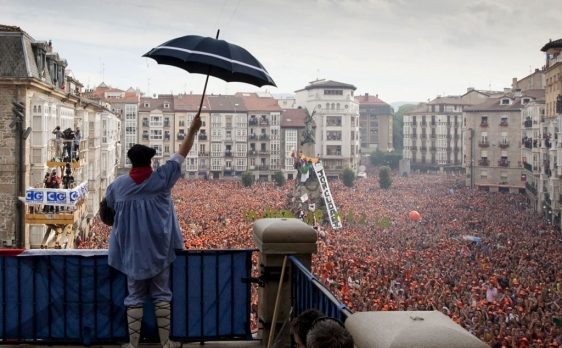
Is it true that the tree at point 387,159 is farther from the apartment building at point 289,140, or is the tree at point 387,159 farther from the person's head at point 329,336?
the person's head at point 329,336

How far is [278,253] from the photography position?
20.3 feet

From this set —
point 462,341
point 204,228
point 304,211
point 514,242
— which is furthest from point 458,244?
point 462,341

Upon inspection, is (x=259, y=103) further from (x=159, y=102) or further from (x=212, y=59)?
(x=212, y=59)

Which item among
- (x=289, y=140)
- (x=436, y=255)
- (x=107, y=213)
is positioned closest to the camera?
(x=107, y=213)

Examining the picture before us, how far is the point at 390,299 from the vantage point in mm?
21172

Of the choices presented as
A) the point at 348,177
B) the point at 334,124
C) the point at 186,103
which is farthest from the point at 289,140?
the point at 348,177

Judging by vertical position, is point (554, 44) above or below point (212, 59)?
above

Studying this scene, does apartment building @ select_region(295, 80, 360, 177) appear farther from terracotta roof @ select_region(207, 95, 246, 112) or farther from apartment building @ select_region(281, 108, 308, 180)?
terracotta roof @ select_region(207, 95, 246, 112)

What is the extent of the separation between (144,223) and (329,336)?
263cm

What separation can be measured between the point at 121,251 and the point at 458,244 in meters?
31.2

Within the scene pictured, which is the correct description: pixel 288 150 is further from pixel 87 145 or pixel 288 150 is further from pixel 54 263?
pixel 54 263

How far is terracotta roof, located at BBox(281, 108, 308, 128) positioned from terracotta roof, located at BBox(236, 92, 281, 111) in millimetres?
1988

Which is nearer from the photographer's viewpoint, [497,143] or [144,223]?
[144,223]

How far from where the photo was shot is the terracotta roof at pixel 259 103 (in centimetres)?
9525
